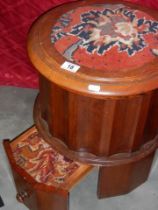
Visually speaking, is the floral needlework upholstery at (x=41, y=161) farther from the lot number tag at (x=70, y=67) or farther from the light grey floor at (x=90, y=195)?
the lot number tag at (x=70, y=67)

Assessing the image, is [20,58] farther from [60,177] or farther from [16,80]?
[60,177]

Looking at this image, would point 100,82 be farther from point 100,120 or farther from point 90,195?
point 90,195

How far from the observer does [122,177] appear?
128 centimetres

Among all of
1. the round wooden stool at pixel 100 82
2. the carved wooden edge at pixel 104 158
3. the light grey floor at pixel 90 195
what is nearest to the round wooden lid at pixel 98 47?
the round wooden stool at pixel 100 82

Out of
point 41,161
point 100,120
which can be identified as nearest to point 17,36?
point 41,161

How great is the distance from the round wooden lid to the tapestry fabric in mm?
298

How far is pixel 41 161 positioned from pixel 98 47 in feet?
1.41

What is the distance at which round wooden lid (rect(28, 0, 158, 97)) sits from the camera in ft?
3.17

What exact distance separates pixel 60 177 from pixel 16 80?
64cm

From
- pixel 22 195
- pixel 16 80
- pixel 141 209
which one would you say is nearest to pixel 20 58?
pixel 16 80

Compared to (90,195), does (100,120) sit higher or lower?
higher

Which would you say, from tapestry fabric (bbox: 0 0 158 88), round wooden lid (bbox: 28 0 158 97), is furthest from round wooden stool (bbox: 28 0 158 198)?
tapestry fabric (bbox: 0 0 158 88)

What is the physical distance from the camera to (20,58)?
167cm

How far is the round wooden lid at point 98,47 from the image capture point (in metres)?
0.97
